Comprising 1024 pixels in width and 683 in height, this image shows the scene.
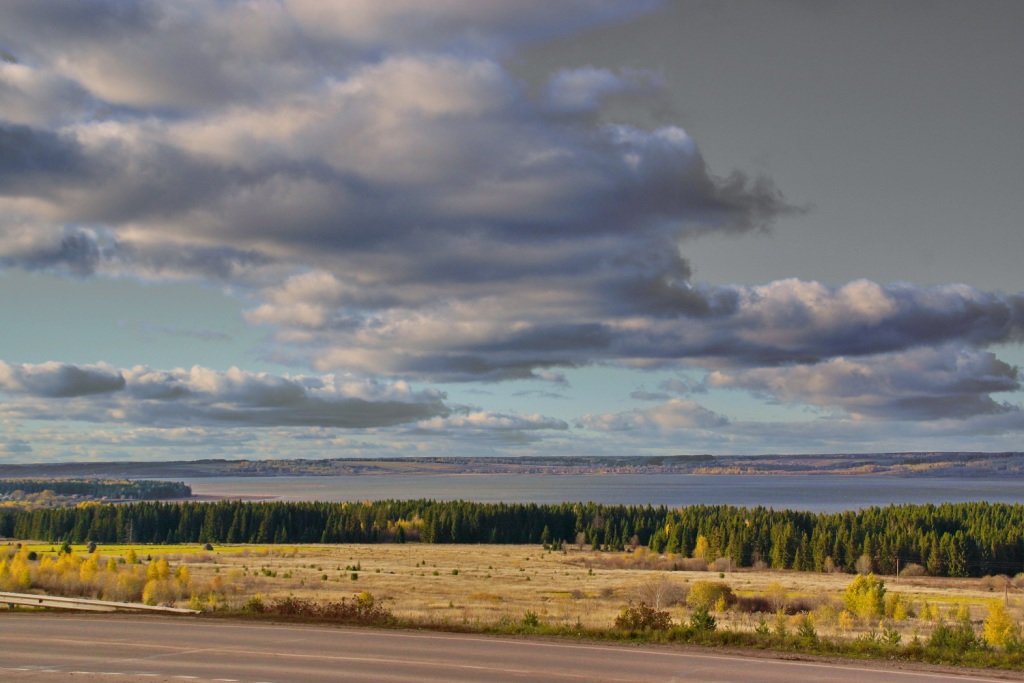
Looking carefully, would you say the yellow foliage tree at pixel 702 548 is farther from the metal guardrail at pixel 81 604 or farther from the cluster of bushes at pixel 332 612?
the metal guardrail at pixel 81 604

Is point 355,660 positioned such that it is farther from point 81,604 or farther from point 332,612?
point 81,604

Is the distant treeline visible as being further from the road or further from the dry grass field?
the road

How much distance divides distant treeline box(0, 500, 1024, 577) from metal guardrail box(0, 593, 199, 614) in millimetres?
130365

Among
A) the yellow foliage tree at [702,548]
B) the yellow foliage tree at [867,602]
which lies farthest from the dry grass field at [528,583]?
the yellow foliage tree at [702,548]

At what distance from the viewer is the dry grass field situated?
67.1 m

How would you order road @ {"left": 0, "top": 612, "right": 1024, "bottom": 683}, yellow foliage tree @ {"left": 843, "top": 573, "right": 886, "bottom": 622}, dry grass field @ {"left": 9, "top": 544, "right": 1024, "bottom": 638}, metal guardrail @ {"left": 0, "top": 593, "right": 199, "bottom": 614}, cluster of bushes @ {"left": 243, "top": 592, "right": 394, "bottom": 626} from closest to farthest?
road @ {"left": 0, "top": 612, "right": 1024, "bottom": 683}, cluster of bushes @ {"left": 243, "top": 592, "right": 394, "bottom": 626}, metal guardrail @ {"left": 0, "top": 593, "right": 199, "bottom": 614}, dry grass field @ {"left": 9, "top": 544, "right": 1024, "bottom": 638}, yellow foliage tree @ {"left": 843, "top": 573, "right": 886, "bottom": 622}

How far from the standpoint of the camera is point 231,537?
18638 cm

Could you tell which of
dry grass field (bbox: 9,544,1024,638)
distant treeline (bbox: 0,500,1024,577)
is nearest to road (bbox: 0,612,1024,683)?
dry grass field (bbox: 9,544,1024,638)

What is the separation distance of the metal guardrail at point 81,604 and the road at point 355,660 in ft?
13.5

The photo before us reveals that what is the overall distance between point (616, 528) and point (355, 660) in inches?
6799

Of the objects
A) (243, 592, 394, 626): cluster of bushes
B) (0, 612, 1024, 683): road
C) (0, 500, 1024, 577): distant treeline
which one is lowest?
(0, 500, 1024, 577): distant treeline

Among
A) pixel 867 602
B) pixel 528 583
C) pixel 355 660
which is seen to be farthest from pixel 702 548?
pixel 355 660

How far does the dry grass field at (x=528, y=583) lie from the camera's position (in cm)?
6706

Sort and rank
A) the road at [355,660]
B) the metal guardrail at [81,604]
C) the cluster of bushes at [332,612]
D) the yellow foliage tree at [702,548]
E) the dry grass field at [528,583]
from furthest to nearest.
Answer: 1. the yellow foliage tree at [702,548]
2. the dry grass field at [528,583]
3. the metal guardrail at [81,604]
4. the cluster of bushes at [332,612]
5. the road at [355,660]
